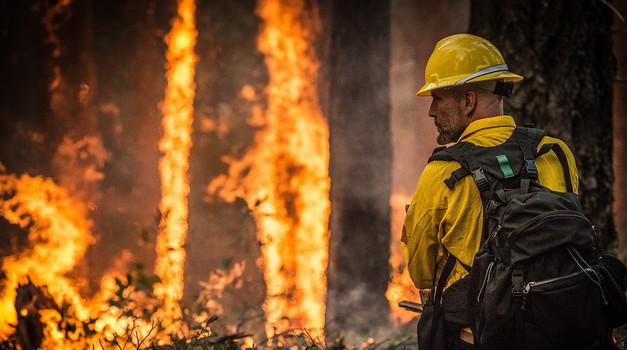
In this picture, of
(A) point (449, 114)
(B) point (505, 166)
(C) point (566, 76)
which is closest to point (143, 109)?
(C) point (566, 76)

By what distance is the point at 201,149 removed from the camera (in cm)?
1517

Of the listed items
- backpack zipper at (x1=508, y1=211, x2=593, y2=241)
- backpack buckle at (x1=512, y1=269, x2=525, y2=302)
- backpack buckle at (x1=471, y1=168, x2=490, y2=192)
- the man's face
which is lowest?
backpack buckle at (x1=512, y1=269, x2=525, y2=302)

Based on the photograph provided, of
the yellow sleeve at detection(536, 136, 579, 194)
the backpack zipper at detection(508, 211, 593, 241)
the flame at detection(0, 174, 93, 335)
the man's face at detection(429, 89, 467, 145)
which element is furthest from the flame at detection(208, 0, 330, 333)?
the backpack zipper at detection(508, 211, 593, 241)

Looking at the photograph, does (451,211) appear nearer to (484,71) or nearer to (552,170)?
(552,170)

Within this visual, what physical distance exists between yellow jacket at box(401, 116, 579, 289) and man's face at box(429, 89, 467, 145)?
0.24 feet

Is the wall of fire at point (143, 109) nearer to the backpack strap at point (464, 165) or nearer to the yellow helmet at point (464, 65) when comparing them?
the yellow helmet at point (464, 65)

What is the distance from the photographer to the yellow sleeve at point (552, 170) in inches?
111

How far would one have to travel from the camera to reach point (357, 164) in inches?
328

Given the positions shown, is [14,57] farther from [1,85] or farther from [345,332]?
[345,332]

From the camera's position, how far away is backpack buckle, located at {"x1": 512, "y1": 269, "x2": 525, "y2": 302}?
2.40 metres

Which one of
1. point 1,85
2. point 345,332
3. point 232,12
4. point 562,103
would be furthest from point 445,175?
point 232,12

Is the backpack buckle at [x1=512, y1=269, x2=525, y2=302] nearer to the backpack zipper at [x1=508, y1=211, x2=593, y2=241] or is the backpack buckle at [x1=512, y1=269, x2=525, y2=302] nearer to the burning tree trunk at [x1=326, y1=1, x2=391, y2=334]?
the backpack zipper at [x1=508, y1=211, x2=593, y2=241]

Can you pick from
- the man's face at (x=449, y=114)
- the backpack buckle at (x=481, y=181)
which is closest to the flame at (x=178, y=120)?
the man's face at (x=449, y=114)

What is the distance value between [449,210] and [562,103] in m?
2.42
